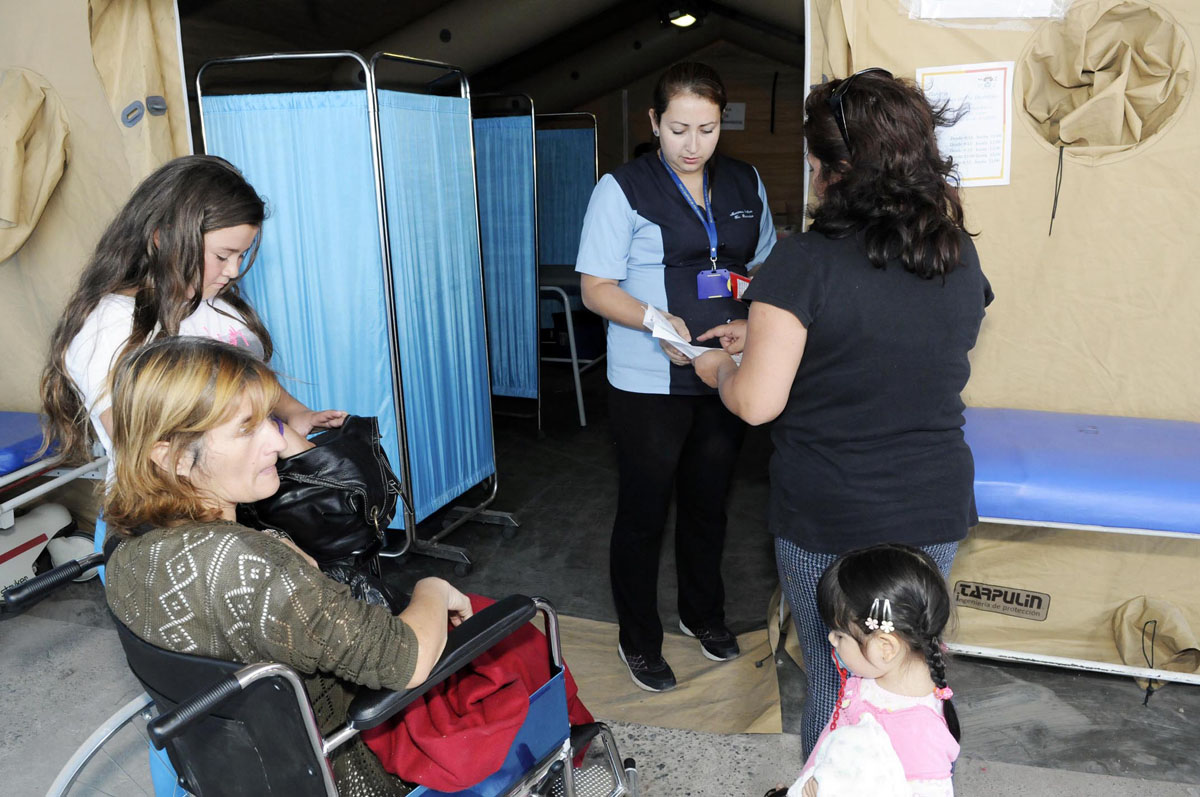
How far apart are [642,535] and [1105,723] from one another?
115 cm

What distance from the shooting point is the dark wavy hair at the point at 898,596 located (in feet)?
3.52

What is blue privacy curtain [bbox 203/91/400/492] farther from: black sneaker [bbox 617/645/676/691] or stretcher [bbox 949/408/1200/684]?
stretcher [bbox 949/408/1200/684]

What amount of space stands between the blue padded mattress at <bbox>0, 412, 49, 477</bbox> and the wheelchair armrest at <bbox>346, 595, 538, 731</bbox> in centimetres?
170

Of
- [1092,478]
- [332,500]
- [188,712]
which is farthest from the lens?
[1092,478]

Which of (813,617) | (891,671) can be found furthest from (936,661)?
(813,617)

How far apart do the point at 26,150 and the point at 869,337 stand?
237 centimetres

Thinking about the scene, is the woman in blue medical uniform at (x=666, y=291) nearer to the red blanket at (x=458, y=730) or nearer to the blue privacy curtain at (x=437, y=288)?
the red blanket at (x=458, y=730)

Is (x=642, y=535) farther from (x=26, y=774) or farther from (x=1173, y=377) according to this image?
(x=26, y=774)

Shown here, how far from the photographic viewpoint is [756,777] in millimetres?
1851

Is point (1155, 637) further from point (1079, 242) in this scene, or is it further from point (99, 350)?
point (99, 350)

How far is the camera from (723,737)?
198 cm

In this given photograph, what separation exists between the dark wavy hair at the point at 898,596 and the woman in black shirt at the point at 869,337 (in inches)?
6.6

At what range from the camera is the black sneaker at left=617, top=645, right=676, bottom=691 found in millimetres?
2137

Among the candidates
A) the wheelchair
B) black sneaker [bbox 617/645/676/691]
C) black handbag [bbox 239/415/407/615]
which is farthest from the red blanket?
black sneaker [bbox 617/645/676/691]
